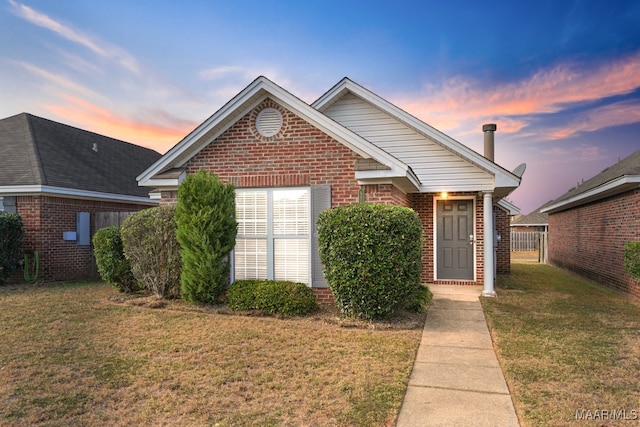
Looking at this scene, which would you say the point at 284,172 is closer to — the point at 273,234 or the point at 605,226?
the point at 273,234

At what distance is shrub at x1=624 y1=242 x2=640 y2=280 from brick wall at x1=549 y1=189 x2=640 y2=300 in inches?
28.5

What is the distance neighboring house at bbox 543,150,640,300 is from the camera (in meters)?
9.30

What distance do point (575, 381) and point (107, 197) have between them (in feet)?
44.4

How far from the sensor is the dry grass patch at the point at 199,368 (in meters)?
3.53

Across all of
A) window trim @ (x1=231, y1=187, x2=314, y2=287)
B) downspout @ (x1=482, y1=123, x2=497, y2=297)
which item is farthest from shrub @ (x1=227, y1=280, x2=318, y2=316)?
downspout @ (x1=482, y1=123, x2=497, y2=297)

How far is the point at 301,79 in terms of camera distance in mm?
15820

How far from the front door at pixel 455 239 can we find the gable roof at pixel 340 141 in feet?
3.97

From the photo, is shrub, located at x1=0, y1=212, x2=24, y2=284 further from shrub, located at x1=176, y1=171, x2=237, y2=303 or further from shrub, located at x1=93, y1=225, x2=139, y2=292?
shrub, located at x1=176, y1=171, x2=237, y2=303

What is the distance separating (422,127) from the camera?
10297 millimetres

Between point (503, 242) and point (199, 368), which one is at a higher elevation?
point (503, 242)

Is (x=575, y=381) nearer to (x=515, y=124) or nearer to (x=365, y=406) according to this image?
(x=365, y=406)

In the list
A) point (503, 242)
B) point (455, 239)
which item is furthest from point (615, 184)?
point (503, 242)

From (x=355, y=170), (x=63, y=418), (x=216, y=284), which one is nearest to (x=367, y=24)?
(x=355, y=170)

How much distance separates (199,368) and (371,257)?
9.93ft
